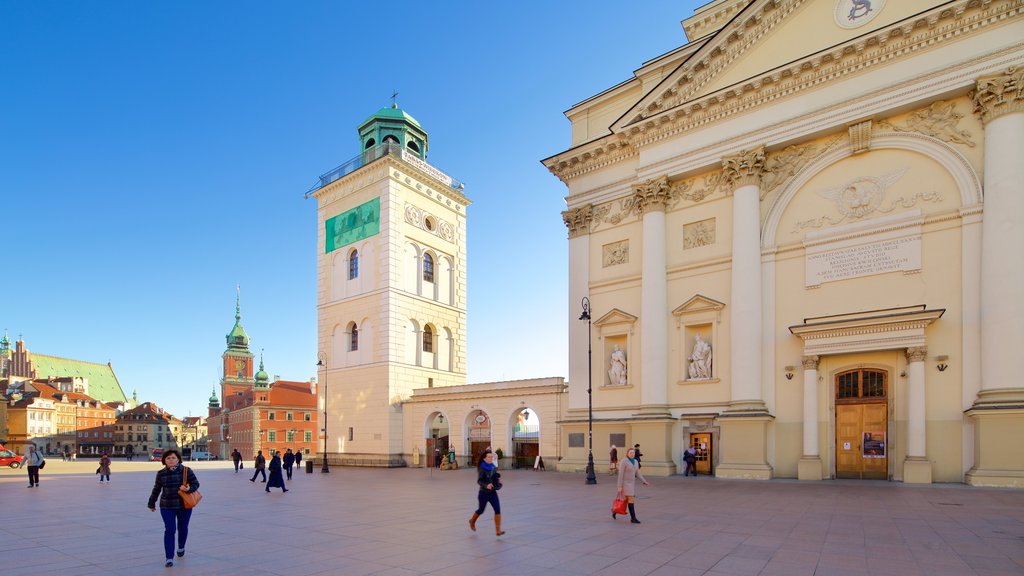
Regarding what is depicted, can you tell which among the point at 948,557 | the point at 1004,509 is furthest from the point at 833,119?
the point at 948,557

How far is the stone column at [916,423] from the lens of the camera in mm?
19766

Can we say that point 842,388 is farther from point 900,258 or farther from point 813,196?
point 813,196

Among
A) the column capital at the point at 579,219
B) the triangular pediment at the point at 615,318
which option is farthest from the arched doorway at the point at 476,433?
the column capital at the point at 579,219

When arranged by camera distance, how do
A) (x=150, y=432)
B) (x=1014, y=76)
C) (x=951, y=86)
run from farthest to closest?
(x=150, y=432) < (x=951, y=86) < (x=1014, y=76)

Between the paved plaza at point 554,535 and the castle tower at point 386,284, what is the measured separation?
24119mm

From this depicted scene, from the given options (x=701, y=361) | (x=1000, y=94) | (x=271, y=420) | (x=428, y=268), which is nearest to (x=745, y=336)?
(x=701, y=361)

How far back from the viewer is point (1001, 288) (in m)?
19.1

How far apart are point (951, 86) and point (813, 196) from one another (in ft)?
18.7

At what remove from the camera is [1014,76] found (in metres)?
19.6

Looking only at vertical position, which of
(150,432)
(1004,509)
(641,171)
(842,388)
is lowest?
(150,432)

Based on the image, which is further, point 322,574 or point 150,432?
point 150,432

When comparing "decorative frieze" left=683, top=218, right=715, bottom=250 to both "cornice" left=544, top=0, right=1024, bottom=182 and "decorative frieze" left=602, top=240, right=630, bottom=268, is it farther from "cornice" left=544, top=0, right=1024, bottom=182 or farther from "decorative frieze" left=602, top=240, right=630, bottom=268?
"cornice" left=544, top=0, right=1024, bottom=182

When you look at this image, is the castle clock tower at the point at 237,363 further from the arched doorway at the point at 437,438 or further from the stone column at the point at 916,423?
the stone column at the point at 916,423

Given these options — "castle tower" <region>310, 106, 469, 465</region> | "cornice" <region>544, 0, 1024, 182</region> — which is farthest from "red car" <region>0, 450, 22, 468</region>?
"cornice" <region>544, 0, 1024, 182</region>
